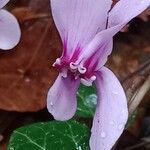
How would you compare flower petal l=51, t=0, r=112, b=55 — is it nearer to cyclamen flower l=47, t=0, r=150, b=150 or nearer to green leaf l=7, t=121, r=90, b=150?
cyclamen flower l=47, t=0, r=150, b=150

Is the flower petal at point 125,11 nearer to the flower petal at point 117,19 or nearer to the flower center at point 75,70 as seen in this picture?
→ the flower petal at point 117,19

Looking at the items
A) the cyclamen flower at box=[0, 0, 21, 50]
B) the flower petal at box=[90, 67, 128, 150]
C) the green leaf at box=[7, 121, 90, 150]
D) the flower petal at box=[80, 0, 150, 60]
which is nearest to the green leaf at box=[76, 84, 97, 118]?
the green leaf at box=[7, 121, 90, 150]

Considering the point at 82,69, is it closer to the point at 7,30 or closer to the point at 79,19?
the point at 79,19

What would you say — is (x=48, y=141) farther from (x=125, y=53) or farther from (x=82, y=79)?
(x=125, y=53)

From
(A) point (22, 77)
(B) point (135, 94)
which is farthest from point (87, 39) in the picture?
(A) point (22, 77)

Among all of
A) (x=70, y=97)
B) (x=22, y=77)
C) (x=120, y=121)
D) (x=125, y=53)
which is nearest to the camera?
(x=120, y=121)

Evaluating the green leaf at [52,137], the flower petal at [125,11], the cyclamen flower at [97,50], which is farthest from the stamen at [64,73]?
the green leaf at [52,137]

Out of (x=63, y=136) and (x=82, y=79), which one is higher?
(x=82, y=79)
